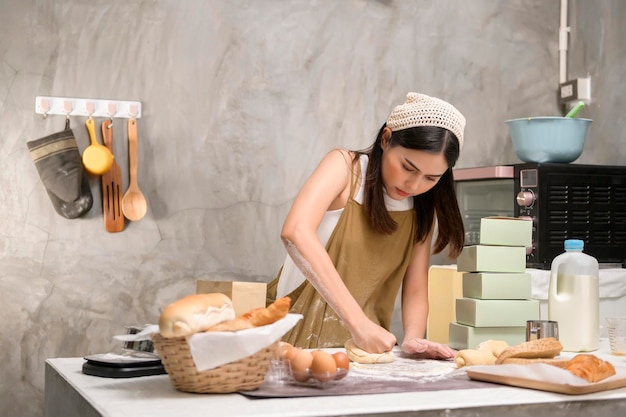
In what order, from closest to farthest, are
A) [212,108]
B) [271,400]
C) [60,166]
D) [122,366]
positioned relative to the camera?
[271,400] → [122,366] → [60,166] → [212,108]

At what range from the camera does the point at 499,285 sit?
1904 mm

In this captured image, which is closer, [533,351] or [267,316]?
[267,316]

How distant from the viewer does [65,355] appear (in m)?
3.16

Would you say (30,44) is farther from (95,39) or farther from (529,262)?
(529,262)

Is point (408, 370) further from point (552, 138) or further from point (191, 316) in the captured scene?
point (552, 138)

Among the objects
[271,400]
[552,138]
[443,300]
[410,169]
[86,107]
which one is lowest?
[271,400]

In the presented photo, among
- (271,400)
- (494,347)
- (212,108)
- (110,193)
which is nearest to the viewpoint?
(271,400)

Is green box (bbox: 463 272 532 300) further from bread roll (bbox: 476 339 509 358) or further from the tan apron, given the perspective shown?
the tan apron

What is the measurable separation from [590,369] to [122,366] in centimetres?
80

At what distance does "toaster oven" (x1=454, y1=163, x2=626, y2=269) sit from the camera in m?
2.96

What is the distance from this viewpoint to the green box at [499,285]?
189cm

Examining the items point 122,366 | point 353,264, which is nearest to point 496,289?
point 353,264

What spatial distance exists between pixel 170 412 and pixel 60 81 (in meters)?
2.28

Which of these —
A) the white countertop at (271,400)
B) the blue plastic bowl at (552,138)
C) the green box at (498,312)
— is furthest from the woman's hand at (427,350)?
the blue plastic bowl at (552,138)
